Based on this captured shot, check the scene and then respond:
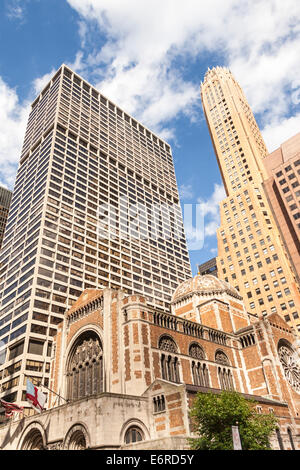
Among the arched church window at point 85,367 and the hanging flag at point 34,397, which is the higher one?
the arched church window at point 85,367

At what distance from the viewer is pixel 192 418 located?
101 feet

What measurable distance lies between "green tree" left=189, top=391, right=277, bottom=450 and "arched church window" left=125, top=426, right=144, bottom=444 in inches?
240

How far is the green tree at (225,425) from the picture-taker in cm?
2638

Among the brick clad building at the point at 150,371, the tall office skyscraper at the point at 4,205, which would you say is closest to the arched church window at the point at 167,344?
the brick clad building at the point at 150,371

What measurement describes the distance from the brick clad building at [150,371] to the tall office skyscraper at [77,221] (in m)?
Answer: 20.1

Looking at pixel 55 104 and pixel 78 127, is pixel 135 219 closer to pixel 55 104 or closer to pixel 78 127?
pixel 78 127

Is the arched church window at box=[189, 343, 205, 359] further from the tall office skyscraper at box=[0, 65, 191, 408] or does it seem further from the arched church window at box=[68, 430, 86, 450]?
the tall office skyscraper at box=[0, 65, 191, 408]

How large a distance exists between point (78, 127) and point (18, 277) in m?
52.6

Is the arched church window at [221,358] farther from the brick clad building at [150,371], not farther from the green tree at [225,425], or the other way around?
the green tree at [225,425]

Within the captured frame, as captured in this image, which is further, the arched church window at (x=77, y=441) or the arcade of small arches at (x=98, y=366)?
the arcade of small arches at (x=98, y=366)

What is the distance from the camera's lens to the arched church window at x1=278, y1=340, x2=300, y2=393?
49.7m

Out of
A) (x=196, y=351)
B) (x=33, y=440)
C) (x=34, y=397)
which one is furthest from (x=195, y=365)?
(x=33, y=440)

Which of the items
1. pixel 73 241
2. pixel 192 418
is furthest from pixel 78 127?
pixel 192 418

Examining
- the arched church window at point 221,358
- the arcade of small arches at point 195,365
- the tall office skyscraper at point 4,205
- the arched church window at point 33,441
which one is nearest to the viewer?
the arched church window at point 33,441
